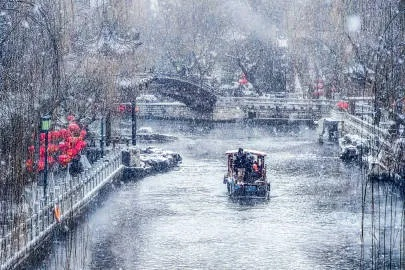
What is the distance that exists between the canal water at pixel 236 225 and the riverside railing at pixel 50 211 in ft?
1.98

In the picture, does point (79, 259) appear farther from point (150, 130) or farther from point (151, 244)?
point (150, 130)

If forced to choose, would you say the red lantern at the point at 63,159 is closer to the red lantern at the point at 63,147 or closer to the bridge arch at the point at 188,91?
the red lantern at the point at 63,147

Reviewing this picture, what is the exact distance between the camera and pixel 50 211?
25.9 metres

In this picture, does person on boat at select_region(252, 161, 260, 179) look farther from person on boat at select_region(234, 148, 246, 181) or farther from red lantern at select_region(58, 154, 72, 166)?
red lantern at select_region(58, 154, 72, 166)

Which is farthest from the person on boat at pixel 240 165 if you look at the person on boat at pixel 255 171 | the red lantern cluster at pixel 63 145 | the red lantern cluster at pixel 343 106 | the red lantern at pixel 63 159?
the red lantern cluster at pixel 343 106

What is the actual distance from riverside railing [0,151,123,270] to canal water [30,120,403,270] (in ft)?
1.98

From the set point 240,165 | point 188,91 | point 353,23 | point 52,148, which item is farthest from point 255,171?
point 188,91

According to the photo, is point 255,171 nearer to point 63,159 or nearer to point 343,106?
point 63,159

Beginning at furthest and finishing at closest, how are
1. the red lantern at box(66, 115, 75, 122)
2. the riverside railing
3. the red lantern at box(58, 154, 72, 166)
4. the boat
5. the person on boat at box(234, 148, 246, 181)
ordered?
the red lantern at box(66, 115, 75, 122) → the person on boat at box(234, 148, 246, 181) → the red lantern at box(58, 154, 72, 166) → the boat → the riverside railing

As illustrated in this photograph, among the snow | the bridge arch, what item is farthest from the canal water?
the bridge arch

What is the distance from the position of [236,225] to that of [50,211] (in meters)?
7.34

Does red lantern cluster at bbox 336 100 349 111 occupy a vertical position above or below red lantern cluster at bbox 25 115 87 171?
above

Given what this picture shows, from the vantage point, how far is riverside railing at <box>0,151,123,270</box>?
21.1m

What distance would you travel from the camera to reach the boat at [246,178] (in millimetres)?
35312
